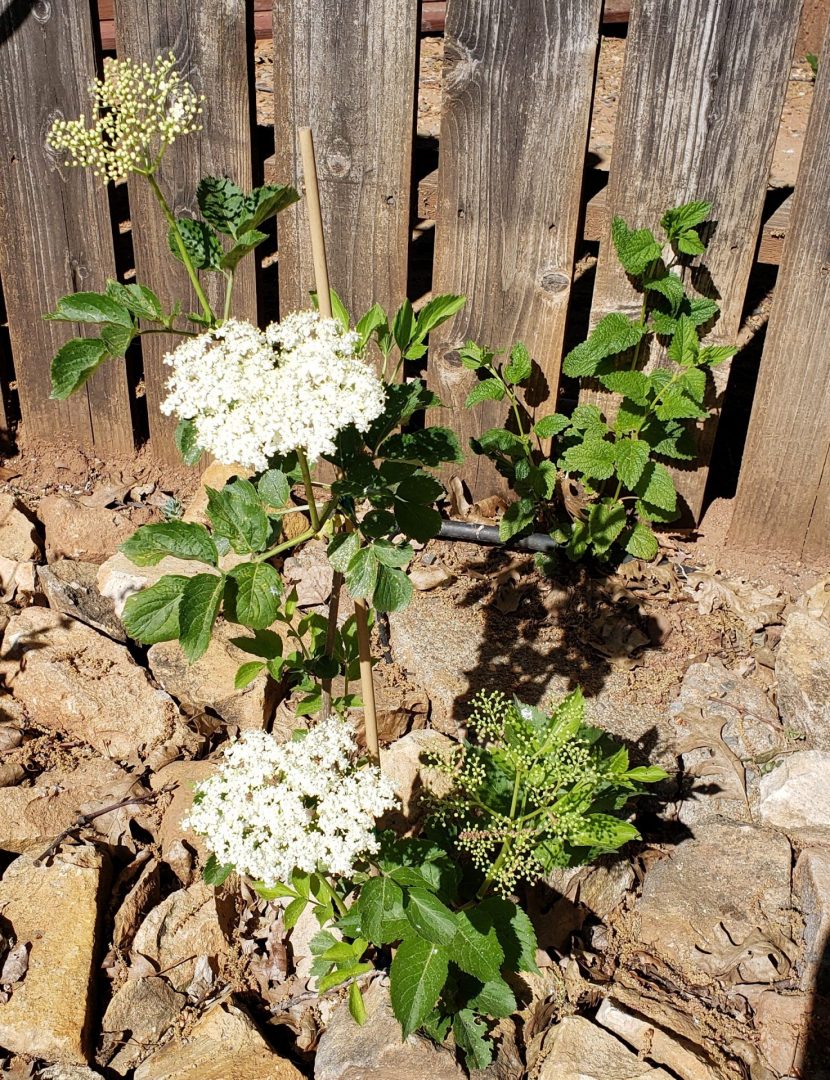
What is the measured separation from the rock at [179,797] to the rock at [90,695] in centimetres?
13

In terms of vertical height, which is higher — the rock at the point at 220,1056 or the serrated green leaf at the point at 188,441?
the serrated green leaf at the point at 188,441

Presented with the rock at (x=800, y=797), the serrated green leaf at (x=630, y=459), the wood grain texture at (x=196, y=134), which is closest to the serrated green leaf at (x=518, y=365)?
the serrated green leaf at (x=630, y=459)

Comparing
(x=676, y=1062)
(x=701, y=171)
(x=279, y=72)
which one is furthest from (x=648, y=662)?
(x=279, y=72)

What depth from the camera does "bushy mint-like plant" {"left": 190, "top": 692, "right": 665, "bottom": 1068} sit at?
5.72 feet

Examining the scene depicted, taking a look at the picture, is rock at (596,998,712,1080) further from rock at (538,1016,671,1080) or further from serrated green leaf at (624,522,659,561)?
serrated green leaf at (624,522,659,561)

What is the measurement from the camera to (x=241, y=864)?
5.65ft

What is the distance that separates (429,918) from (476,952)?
0.15 meters

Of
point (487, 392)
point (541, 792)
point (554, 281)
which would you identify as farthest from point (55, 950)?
point (554, 281)

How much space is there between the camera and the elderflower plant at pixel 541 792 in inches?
82.0

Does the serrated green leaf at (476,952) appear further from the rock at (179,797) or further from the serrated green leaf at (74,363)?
the serrated green leaf at (74,363)

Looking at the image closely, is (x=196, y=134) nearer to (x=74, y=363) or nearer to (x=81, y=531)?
(x=81, y=531)

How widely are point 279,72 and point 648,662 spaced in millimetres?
2161

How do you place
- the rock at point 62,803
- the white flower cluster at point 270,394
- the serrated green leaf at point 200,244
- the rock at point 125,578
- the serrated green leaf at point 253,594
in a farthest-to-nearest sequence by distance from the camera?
1. the rock at point 125,578
2. the rock at point 62,803
3. the serrated green leaf at point 200,244
4. the serrated green leaf at point 253,594
5. the white flower cluster at point 270,394

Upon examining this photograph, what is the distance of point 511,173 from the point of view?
3.08m
